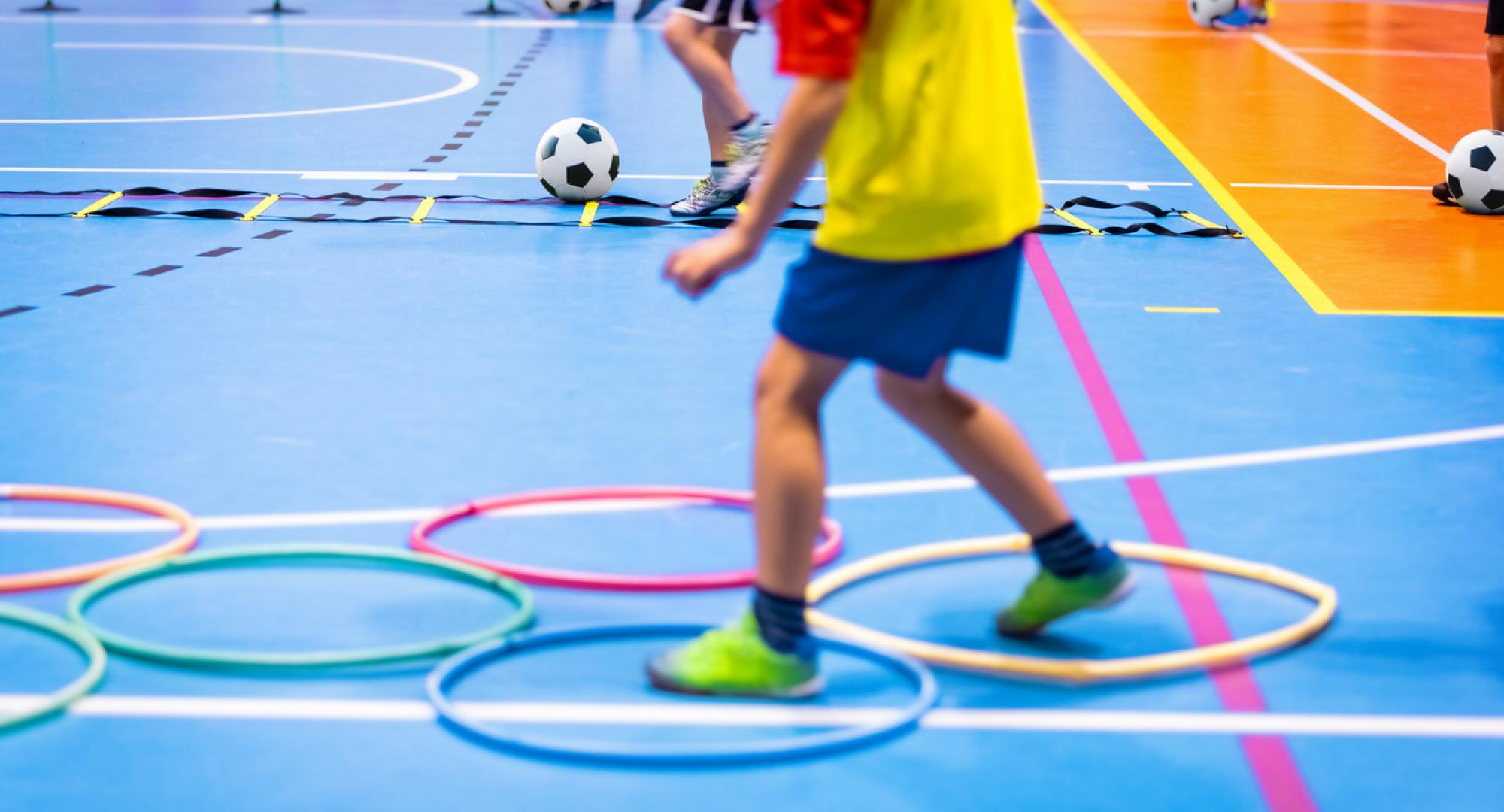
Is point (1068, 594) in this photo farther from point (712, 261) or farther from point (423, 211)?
point (423, 211)

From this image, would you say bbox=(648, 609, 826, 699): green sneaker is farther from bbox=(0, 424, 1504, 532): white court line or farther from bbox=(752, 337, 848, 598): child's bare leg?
bbox=(0, 424, 1504, 532): white court line

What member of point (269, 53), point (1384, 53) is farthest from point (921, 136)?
point (1384, 53)

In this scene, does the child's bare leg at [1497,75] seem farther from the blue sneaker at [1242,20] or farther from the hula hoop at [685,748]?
the blue sneaker at [1242,20]

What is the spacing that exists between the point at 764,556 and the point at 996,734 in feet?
1.90

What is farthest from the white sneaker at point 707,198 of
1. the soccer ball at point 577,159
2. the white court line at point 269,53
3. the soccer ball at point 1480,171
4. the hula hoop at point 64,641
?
the hula hoop at point 64,641

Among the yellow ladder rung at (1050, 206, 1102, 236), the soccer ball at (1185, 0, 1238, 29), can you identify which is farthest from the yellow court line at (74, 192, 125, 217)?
the soccer ball at (1185, 0, 1238, 29)

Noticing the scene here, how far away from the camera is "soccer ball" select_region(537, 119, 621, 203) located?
28.4 ft

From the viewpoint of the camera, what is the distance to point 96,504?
4.71 m

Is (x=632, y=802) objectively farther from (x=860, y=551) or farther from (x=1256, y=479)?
(x=1256, y=479)

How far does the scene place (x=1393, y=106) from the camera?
40.5ft

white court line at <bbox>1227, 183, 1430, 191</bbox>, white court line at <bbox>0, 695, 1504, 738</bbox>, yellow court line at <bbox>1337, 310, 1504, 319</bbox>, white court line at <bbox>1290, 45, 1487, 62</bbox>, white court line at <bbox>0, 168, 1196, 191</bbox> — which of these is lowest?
white court line at <bbox>0, 695, 1504, 738</bbox>

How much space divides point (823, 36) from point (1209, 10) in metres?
14.1

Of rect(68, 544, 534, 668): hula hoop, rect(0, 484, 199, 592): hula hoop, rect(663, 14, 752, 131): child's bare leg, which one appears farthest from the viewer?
rect(663, 14, 752, 131): child's bare leg

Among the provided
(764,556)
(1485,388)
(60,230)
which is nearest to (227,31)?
(60,230)
